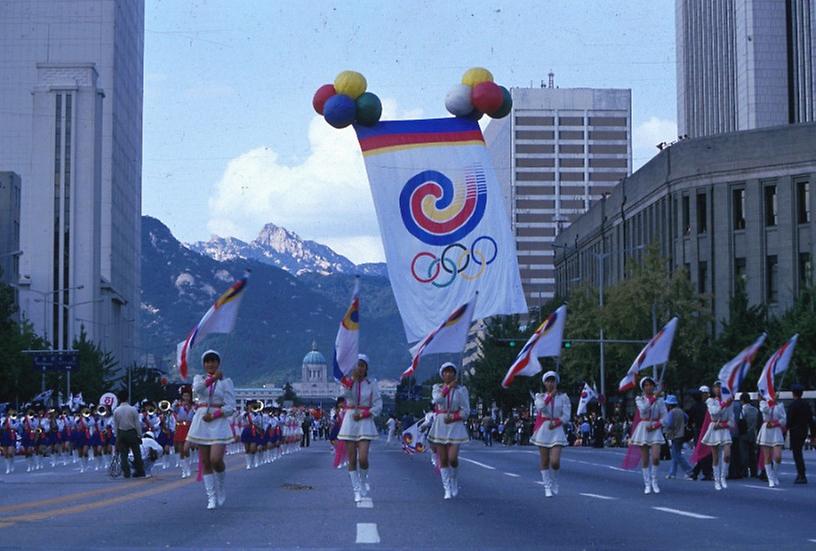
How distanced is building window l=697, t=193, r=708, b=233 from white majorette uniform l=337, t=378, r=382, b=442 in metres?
58.5

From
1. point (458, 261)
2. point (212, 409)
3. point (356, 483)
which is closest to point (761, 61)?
point (458, 261)

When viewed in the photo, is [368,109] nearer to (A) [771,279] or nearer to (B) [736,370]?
(B) [736,370]

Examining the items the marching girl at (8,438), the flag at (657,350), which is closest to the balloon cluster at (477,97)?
the flag at (657,350)

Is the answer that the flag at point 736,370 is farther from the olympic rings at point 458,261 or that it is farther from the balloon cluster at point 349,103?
the balloon cluster at point 349,103

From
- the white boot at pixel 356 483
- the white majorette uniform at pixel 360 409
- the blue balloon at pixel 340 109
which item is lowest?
the white boot at pixel 356 483

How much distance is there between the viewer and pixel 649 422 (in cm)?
2377

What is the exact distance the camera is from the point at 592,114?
189 metres

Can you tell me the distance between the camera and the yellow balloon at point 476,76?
32.8m

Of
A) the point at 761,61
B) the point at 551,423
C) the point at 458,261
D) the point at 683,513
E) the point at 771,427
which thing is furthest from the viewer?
the point at 761,61

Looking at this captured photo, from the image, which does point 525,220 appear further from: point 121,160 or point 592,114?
point 121,160

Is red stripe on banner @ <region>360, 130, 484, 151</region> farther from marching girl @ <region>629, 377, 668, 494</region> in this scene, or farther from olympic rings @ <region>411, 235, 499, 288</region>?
marching girl @ <region>629, 377, 668, 494</region>

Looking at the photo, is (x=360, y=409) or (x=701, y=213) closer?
(x=360, y=409)

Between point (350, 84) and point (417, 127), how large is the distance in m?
1.77

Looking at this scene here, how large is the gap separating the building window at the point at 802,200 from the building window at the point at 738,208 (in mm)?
3494
